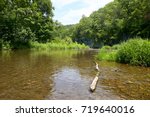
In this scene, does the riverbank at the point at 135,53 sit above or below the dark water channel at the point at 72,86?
above

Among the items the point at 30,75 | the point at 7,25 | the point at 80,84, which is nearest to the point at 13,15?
the point at 7,25

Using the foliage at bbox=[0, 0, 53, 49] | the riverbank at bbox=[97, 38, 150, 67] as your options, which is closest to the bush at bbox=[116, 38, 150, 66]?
the riverbank at bbox=[97, 38, 150, 67]

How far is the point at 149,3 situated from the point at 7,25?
83.4 ft

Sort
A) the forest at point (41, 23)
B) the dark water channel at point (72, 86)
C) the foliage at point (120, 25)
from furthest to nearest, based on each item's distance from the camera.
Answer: the foliage at point (120, 25), the forest at point (41, 23), the dark water channel at point (72, 86)

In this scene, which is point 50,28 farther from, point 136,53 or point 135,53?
point 136,53

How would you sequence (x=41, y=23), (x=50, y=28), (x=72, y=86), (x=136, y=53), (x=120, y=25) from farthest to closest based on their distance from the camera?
(x=120, y=25), (x=50, y=28), (x=41, y=23), (x=136, y=53), (x=72, y=86)

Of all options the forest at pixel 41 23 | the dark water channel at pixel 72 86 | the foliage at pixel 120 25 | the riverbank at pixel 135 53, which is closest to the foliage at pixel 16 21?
the forest at pixel 41 23

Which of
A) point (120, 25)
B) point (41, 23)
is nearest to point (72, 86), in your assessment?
point (41, 23)

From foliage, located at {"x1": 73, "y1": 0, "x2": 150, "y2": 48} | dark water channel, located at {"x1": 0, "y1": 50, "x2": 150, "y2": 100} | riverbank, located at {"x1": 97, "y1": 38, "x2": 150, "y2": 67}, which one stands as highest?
foliage, located at {"x1": 73, "y1": 0, "x2": 150, "y2": 48}

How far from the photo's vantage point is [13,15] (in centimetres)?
4694

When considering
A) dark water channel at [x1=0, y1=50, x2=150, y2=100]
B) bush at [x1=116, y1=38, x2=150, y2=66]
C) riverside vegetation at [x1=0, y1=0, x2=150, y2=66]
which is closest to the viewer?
dark water channel at [x1=0, y1=50, x2=150, y2=100]

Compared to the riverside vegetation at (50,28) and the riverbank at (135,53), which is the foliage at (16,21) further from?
the riverbank at (135,53)

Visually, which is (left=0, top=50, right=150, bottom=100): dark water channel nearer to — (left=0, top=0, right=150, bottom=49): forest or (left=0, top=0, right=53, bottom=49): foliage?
(left=0, top=0, right=150, bottom=49): forest

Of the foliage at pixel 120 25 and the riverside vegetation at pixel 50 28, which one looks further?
the foliage at pixel 120 25
